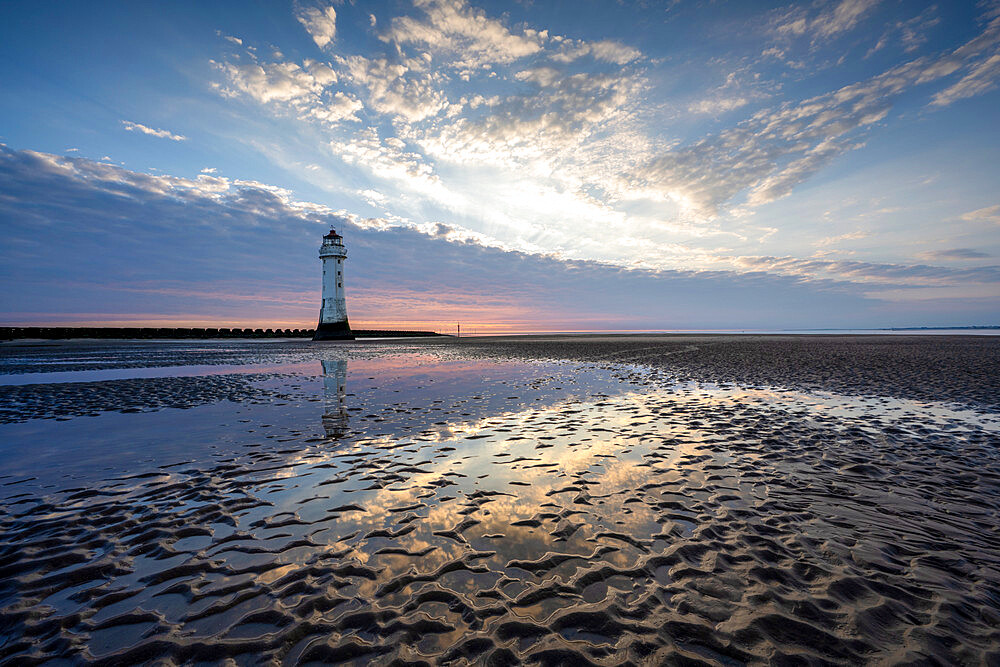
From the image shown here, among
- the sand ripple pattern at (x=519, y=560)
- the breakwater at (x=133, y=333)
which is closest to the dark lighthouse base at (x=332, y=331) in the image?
the breakwater at (x=133, y=333)

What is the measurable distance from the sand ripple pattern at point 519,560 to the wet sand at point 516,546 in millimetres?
31

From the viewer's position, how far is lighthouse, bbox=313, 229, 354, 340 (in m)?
61.3

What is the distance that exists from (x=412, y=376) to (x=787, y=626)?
21729 mm

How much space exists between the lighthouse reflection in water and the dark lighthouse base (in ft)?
157

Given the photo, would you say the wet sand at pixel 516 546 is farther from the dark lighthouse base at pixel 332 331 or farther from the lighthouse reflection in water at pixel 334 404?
the dark lighthouse base at pixel 332 331

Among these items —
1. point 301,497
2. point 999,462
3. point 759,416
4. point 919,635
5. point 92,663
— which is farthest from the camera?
point 759,416

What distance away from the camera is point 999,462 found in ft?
28.2

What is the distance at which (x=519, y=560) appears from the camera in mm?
5156

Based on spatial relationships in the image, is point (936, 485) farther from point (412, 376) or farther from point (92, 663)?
point (412, 376)

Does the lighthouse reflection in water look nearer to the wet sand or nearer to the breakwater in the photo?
the wet sand

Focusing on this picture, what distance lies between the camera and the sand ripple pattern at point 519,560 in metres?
3.76

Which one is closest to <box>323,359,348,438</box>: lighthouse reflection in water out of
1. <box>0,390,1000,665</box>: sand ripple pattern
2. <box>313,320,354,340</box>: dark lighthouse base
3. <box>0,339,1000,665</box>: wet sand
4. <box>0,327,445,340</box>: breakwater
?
<box>0,339,1000,665</box>: wet sand

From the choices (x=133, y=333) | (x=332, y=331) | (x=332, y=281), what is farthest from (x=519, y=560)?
(x=133, y=333)

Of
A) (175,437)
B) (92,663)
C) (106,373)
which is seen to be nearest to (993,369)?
(92,663)
